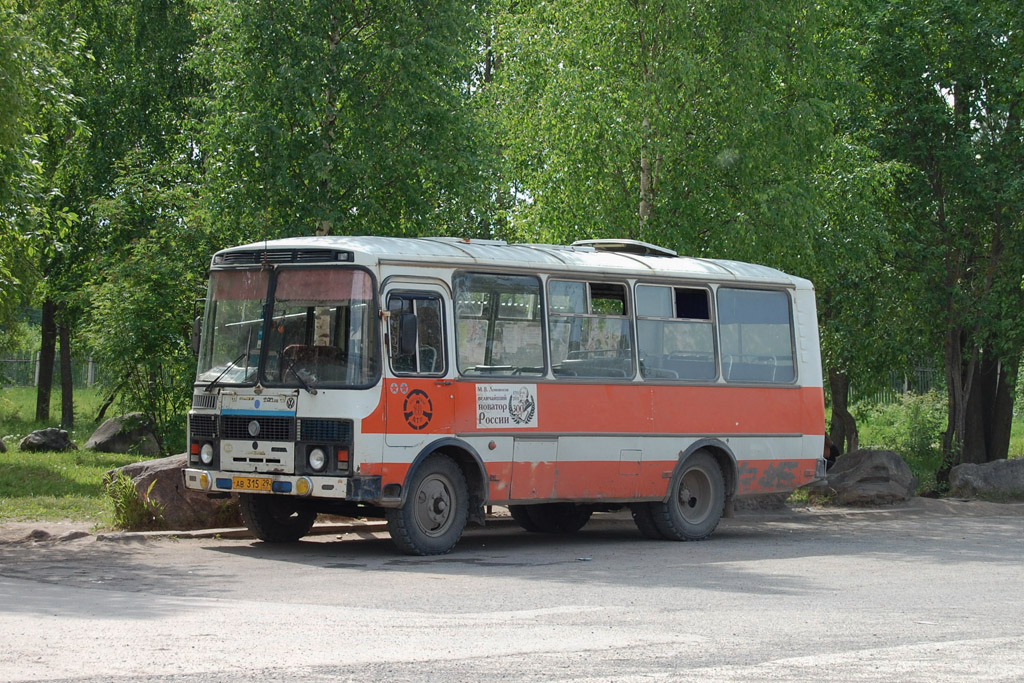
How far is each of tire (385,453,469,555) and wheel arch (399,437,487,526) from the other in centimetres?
10

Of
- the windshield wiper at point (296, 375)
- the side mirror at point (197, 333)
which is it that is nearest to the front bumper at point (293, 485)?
the windshield wiper at point (296, 375)

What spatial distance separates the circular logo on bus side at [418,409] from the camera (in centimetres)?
1435

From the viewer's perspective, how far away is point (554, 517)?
18.5m

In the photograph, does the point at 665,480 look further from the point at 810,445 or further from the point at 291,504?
the point at 291,504

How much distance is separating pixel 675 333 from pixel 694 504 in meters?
2.17

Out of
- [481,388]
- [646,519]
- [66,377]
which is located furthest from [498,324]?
[66,377]

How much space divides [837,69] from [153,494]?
14.4m

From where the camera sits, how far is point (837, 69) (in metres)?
24.6

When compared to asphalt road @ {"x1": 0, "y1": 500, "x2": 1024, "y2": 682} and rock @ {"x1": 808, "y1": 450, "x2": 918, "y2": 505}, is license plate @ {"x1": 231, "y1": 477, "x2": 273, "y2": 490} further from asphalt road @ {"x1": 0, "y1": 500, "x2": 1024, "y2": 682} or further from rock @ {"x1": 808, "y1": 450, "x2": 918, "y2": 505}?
rock @ {"x1": 808, "y1": 450, "x2": 918, "y2": 505}

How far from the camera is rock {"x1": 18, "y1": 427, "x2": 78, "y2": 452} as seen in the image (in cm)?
2797

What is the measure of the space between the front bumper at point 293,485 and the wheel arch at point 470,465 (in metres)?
0.87

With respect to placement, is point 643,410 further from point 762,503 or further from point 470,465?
point 762,503

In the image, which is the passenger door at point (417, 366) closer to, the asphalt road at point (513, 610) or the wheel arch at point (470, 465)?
the wheel arch at point (470, 465)

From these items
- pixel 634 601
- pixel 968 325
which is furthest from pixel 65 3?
pixel 634 601
